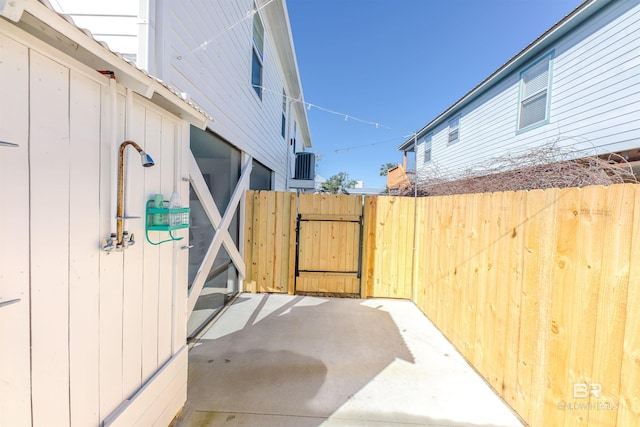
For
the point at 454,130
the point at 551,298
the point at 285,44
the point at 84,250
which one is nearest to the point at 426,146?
the point at 454,130

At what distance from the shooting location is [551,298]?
66.2 inches

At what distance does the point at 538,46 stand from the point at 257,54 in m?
5.48

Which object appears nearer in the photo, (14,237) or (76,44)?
(14,237)

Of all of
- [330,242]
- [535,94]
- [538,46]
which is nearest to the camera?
[330,242]

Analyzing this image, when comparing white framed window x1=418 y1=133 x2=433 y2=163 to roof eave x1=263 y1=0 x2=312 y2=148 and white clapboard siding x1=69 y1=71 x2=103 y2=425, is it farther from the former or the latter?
white clapboard siding x1=69 y1=71 x2=103 y2=425

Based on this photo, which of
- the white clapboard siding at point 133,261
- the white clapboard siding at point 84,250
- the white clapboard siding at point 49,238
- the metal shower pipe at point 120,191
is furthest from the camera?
the white clapboard siding at point 133,261

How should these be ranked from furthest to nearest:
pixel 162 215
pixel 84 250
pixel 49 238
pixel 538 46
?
pixel 538 46, pixel 162 215, pixel 84 250, pixel 49 238

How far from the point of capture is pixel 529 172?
11.8ft

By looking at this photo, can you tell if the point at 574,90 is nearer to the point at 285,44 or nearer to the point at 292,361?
the point at 285,44

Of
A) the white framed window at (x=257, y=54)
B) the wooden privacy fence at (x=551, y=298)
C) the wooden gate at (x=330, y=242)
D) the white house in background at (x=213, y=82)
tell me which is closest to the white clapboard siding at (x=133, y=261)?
the white house in background at (x=213, y=82)

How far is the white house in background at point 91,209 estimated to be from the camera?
2.89 ft

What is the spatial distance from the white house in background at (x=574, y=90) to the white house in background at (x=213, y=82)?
296 centimetres

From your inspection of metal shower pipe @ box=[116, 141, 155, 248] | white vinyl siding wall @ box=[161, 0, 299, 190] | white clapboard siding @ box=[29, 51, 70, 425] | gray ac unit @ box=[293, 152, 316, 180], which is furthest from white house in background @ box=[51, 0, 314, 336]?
gray ac unit @ box=[293, 152, 316, 180]

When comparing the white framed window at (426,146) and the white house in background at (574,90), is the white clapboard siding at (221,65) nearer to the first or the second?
the white house in background at (574,90)
